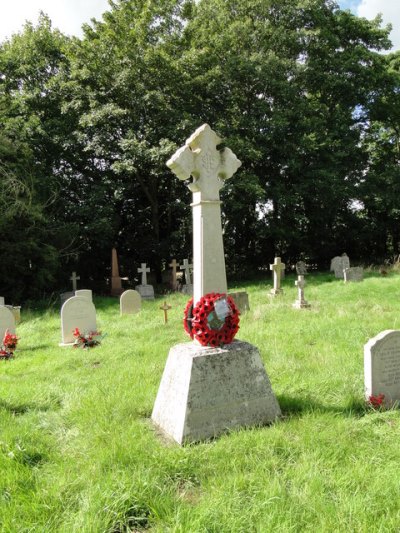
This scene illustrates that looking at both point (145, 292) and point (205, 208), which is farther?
point (145, 292)

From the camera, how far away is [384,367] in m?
4.01

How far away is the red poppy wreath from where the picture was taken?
356 cm

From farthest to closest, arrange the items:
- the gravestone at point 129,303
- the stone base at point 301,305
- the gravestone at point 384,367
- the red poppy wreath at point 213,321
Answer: the gravestone at point 129,303
the stone base at point 301,305
the gravestone at point 384,367
the red poppy wreath at point 213,321

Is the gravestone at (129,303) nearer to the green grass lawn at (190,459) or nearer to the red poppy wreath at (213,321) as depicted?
the green grass lawn at (190,459)

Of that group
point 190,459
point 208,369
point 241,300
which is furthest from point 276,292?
point 190,459

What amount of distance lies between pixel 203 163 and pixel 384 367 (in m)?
2.82

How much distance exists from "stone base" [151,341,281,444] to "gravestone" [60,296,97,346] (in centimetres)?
437

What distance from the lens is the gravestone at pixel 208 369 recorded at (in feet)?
10.9

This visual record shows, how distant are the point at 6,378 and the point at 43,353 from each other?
1456mm

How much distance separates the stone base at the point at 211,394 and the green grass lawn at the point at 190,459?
0.14m

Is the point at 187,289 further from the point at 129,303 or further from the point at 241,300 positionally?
the point at 241,300

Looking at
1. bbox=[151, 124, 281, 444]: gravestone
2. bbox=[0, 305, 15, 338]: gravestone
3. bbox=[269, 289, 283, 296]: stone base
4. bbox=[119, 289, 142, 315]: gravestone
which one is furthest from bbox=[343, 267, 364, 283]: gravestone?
bbox=[151, 124, 281, 444]: gravestone

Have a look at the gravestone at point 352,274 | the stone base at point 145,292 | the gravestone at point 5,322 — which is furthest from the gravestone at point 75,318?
the gravestone at point 352,274

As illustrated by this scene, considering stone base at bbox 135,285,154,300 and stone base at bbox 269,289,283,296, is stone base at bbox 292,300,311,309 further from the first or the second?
stone base at bbox 135,285,154,300
